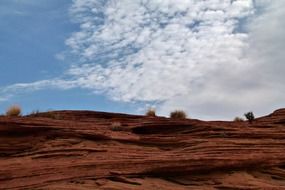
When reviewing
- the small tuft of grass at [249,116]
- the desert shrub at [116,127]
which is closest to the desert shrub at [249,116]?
the small tuft of grass at [249,116]

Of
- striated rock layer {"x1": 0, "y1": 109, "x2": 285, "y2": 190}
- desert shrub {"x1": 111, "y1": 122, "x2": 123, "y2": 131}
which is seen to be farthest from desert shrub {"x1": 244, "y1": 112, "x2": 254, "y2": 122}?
desert shrub {"x1": 111, "y1": 122, "x2": 123, "y2": 131}

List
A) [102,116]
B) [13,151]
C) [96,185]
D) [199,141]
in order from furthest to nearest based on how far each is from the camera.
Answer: [102,116] → [199,141] → [13,151] → [96,185]

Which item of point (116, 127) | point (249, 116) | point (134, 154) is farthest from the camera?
point (249, 116)

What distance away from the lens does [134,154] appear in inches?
672

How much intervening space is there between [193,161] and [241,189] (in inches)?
75.9

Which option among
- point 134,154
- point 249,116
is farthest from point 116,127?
point 249,116

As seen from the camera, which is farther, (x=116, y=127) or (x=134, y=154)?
(x=116, y=127)

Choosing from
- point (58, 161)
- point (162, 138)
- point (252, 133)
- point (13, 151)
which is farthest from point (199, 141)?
point (13, 151)

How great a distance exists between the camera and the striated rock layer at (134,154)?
15.4 m

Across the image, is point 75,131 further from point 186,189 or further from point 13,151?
point 186,189

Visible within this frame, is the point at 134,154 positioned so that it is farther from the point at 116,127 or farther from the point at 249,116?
the point at 249,116

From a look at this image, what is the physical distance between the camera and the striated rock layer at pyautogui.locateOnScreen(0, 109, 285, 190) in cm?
1542

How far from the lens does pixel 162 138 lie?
762 inches

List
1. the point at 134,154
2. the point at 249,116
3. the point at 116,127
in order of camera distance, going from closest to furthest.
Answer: the point at 134,154 < the point at 116,127 < the point at 249,116
